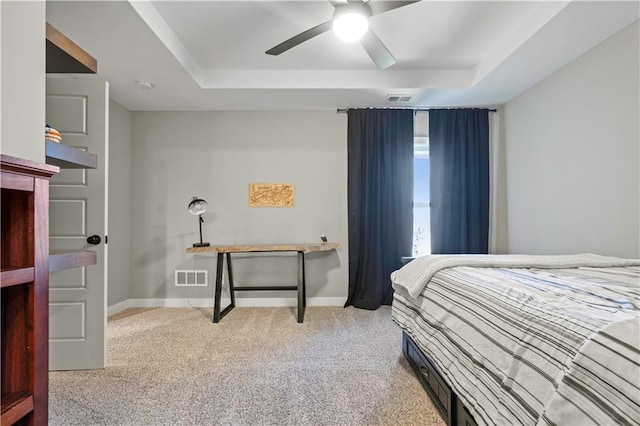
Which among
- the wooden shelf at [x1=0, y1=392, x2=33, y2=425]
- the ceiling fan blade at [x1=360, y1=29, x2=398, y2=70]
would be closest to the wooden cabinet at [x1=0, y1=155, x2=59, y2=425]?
the wooden shelf at [x1=0, y1=392, x2=33, y2=425]

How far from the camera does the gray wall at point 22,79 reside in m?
1.05

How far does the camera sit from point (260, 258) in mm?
3770

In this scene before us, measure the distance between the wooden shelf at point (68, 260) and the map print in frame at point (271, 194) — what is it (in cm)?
244

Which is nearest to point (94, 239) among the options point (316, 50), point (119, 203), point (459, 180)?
point (119, 203)

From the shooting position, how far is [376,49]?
2248 mm

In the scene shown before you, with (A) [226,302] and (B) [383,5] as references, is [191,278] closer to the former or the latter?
(A) [226,302]

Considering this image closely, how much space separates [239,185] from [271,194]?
386 millimetres

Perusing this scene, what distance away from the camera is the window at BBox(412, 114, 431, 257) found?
3.81 m

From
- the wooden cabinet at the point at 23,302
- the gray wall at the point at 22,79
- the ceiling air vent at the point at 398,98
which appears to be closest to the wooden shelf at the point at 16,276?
the wooden cabinet at the point at 23,302

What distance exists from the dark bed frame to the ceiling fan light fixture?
1858mm

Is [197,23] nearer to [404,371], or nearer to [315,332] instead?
[315,332]

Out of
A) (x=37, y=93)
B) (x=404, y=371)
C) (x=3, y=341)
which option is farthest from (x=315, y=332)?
(x=37, y=93)

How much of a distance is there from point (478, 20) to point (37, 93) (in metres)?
2.66

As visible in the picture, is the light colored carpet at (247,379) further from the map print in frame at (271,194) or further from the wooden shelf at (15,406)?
the map print in frame at (271,194)
